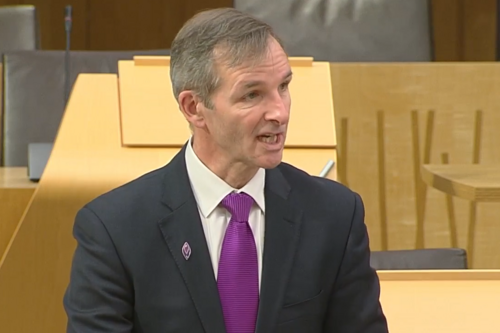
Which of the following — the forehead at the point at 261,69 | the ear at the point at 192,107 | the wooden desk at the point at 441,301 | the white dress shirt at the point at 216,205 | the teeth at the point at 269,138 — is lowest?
the wooden desk at the point at 441,301

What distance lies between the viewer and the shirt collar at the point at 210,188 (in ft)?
3.66

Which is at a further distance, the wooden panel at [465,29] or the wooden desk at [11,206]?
the wooden panel at [465,29]

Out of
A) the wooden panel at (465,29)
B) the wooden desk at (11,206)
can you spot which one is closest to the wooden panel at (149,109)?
the wooden desk at (11,206)

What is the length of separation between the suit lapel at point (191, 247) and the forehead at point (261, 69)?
0.46 ft

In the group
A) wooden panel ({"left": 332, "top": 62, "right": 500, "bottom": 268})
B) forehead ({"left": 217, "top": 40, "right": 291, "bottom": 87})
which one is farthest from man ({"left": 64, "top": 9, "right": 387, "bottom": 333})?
wooden panel ({"left": 332, "top": 62, "right": 500, "bottom": 268})

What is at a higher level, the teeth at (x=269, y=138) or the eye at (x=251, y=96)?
the eye at (x=251, y=96)

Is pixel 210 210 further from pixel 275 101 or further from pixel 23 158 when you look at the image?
pixel 23 158

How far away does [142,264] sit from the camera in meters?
1.08

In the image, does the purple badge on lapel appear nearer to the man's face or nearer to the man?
the man

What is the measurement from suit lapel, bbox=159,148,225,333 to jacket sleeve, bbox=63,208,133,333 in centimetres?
6

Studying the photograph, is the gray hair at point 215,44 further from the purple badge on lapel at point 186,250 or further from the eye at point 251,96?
the purple badge on lapel at point 186,250

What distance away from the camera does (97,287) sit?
1062 mm

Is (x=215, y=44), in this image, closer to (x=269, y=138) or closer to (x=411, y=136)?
(x=269, y=138)

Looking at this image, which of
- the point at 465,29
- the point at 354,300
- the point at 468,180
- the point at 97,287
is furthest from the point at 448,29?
the point at 97,287
